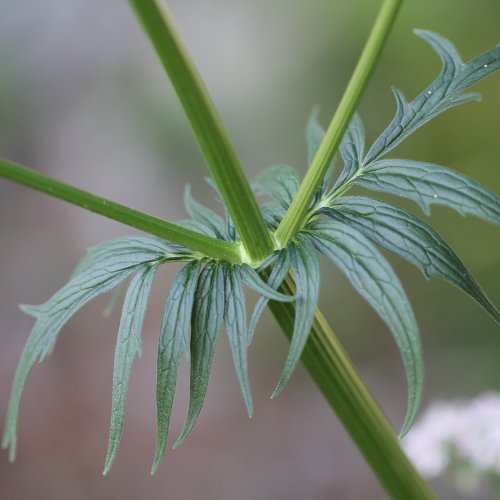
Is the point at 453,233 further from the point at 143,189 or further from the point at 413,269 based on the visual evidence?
the point at 143,189

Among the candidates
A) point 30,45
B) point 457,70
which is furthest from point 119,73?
point 457,70

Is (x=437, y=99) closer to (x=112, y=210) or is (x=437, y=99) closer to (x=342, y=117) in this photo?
(x=342, y=117)

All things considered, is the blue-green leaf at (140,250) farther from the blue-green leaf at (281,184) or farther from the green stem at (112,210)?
the blue-green leaf at (281,184)

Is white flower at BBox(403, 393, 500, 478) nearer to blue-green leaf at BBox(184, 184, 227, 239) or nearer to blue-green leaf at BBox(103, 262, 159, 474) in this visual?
blue-green leaf at BBox(184, 184, 227, 239)

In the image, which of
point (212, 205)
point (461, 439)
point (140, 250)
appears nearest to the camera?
point (140, 250)

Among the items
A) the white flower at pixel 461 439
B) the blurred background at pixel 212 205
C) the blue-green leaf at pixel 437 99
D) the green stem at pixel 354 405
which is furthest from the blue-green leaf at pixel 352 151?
the blurred background at pixel 212 205

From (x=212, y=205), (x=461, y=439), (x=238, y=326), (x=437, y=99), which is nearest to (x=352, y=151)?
(x=437, y=99)

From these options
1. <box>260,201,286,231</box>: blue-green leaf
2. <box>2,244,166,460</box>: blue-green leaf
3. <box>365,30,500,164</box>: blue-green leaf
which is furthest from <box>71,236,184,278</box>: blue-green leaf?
<box>365,30,500,164</box>: blue-green leaf
